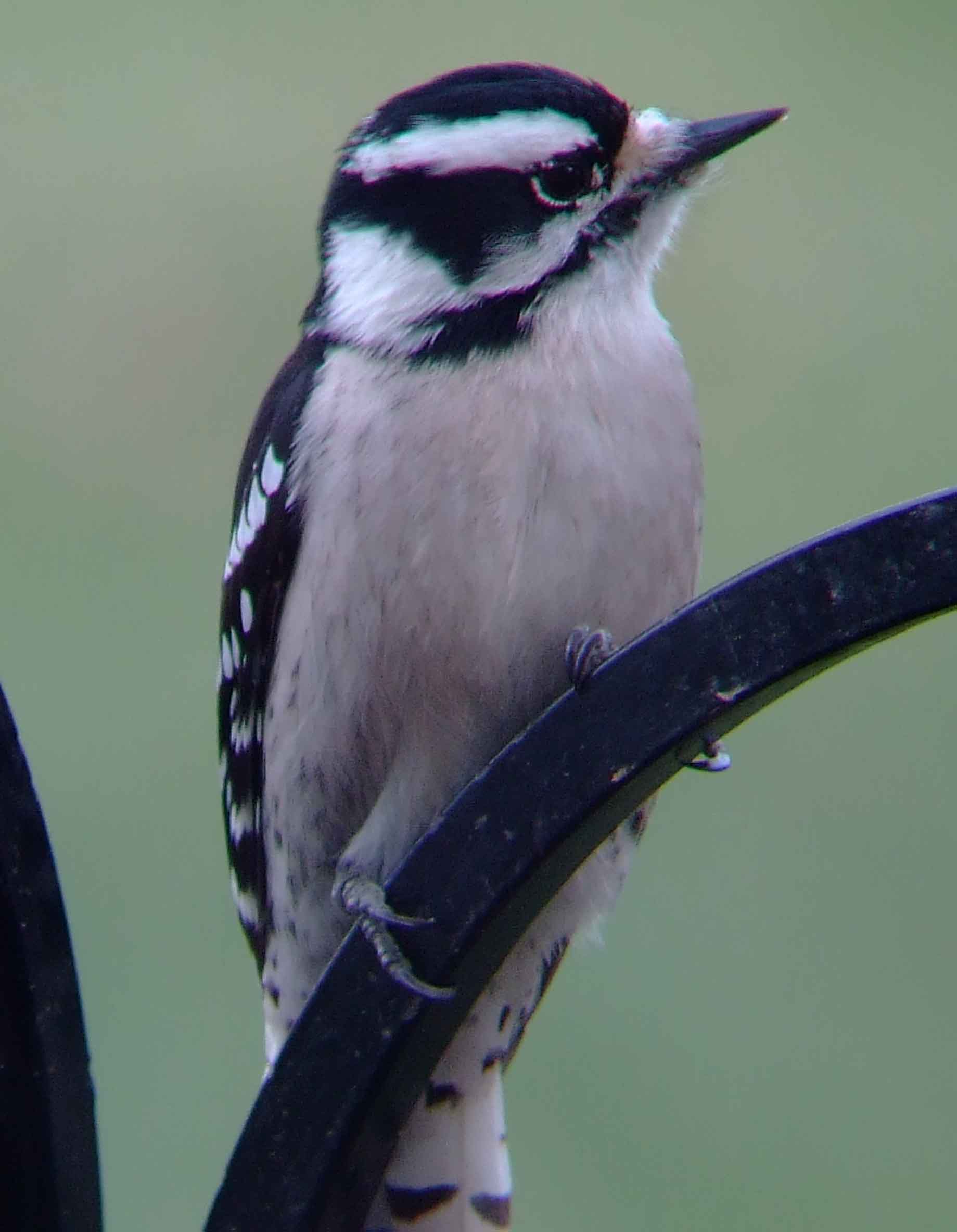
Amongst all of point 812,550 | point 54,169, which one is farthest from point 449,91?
point 54,169

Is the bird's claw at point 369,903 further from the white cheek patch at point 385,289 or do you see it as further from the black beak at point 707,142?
the black beak at point 707,142

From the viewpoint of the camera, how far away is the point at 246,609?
247 cm

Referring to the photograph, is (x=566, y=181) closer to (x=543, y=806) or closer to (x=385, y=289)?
(x=385, y=289)

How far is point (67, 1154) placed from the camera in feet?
5.31

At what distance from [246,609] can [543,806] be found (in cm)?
99

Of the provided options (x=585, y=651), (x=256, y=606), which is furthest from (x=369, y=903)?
(x=256, y=606)

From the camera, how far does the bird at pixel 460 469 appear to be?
2105 millimetres

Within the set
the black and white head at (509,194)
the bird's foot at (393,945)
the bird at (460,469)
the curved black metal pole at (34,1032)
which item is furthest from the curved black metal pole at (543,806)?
the black and white head at (509,194)

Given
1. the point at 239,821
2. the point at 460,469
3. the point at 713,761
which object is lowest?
the point at 239,821

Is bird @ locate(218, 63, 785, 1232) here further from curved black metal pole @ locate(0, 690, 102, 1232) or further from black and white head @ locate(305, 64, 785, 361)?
curved black metal pole @ locate(0, 690, 102, 1232)

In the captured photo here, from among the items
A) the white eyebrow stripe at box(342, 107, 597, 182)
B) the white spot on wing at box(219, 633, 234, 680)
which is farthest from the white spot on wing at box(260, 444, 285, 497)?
the white eyebrow stripe at box(342, 107, 597, 182)

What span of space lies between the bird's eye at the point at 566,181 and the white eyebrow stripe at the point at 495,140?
19mm

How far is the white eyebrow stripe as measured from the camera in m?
2.14

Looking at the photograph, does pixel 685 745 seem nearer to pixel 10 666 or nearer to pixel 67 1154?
pixel 67 1154
